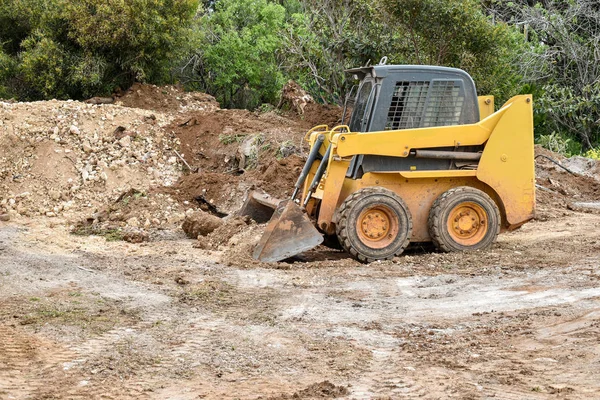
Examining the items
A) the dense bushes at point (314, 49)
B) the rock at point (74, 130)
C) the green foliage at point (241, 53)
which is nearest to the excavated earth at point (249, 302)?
the rock at point (74, 130)

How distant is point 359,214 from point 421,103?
1635 mm

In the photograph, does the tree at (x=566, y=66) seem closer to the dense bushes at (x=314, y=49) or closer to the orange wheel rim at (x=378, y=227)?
the dense bushes at (x=314, y=49)

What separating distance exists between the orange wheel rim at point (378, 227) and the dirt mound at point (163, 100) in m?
11.7

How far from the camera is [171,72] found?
81.8ft

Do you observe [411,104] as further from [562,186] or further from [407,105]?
[562,186]

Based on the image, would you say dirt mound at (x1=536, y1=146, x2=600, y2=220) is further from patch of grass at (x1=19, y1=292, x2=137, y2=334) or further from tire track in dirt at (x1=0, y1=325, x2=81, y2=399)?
tire track in dirt at (x1=0, y1=325, x2=81, y2=399)

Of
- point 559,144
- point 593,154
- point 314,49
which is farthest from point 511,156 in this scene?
point 559,144

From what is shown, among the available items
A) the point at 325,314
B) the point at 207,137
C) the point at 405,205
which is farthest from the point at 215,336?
the point at 207,137

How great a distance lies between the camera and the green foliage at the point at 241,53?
24969 millimetres

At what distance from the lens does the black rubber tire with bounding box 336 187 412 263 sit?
966cm

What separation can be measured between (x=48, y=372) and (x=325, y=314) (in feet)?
8.81

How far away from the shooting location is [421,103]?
10.1 meters

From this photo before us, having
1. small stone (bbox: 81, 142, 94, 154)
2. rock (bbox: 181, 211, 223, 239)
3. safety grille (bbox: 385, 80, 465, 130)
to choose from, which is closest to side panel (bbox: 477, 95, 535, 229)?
safety grille (bbox: 385, 80, 465, 130)

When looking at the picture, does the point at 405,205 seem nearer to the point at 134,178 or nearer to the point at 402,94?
the point at 402,94
